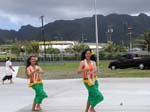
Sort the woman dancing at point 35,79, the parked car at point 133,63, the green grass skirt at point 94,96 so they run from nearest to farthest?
the green grass skirt at point 94,96
the woman dancing at point 35,79
the parked car at point 133,63

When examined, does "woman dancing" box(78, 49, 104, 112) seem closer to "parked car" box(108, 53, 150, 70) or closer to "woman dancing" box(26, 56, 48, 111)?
"woman dancing" box(26, 56, 48, 111)

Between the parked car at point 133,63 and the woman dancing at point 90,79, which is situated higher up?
the woman dancing at point 90,79

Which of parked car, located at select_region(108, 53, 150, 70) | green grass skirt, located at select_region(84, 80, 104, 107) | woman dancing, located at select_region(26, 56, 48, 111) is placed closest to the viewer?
green grass skirt, located at select_region(84, 80, 104, 107)

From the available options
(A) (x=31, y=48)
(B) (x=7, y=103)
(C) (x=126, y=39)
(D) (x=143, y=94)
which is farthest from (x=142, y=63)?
(C) (x=126, y=39)

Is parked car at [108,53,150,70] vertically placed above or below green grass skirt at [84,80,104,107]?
below

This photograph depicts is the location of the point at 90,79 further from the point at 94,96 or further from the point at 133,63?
the point at 133,63

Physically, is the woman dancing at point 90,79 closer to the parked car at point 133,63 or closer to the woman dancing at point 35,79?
the woman dancing at point 35,79

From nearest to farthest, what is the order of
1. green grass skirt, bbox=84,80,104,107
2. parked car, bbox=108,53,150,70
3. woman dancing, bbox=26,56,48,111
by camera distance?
green grass skirt, bbox=84,80,104,107 → woman dancing, bbox=26,56,48,111 → parked car, bbox=108,53,150,70

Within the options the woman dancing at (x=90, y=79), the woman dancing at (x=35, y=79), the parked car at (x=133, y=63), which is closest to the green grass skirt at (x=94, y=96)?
the woman dancing at (x=90, y=79)

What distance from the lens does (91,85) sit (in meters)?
11.0

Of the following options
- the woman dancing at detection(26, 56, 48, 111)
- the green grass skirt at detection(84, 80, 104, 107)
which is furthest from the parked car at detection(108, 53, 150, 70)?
the green grass skirt at detection(84, 80, 104, 107)

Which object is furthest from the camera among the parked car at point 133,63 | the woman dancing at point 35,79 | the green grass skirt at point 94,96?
the parked car at point 133,63

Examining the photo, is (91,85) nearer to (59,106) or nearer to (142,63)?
(59,106)

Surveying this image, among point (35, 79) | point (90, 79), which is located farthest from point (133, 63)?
point (90, 79)
